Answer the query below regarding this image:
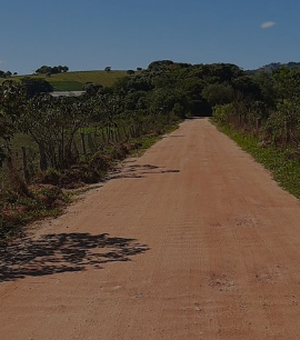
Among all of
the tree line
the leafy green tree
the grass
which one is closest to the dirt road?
the grass

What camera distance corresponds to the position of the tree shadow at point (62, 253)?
24.8ft

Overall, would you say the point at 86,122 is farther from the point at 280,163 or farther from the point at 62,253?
the point at 62,253

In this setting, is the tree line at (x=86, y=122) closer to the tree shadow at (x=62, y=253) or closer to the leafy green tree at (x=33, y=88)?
the leafy green tree at (x=33, y=88)

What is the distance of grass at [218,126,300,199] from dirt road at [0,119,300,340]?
121cm

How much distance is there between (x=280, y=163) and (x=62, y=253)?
11513mm

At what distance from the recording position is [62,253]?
8.40 metres

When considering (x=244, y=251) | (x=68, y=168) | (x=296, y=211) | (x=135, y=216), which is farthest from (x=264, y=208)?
(x=68, y=168)

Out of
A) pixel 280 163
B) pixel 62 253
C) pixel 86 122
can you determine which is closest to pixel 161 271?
pixel 62 253

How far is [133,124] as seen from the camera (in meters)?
38.3

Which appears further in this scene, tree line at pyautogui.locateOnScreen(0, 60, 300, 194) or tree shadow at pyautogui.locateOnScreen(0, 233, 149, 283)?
tree line at pyautogui.locateOnScreen(0, 60, 300, 194)

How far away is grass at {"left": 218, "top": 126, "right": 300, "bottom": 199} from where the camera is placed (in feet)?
47.0

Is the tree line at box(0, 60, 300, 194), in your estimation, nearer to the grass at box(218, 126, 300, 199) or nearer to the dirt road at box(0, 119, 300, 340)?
the grass at box(218, 126, 300, 199)

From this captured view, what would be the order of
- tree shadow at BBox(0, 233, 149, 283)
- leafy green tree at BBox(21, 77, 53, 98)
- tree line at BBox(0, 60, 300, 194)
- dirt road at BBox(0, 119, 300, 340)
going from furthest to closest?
leafy green tree at BBox(21, 77, 53, 98) → tree line at BBox(0, 60, 300, 194) → tree shadow at BBox(0, 233, 149, 283) → dirt road at BBox(0, 119, 300, 340)

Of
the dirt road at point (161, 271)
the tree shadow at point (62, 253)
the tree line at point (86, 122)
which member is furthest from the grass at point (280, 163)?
the tree shadow at point (62, 253)
